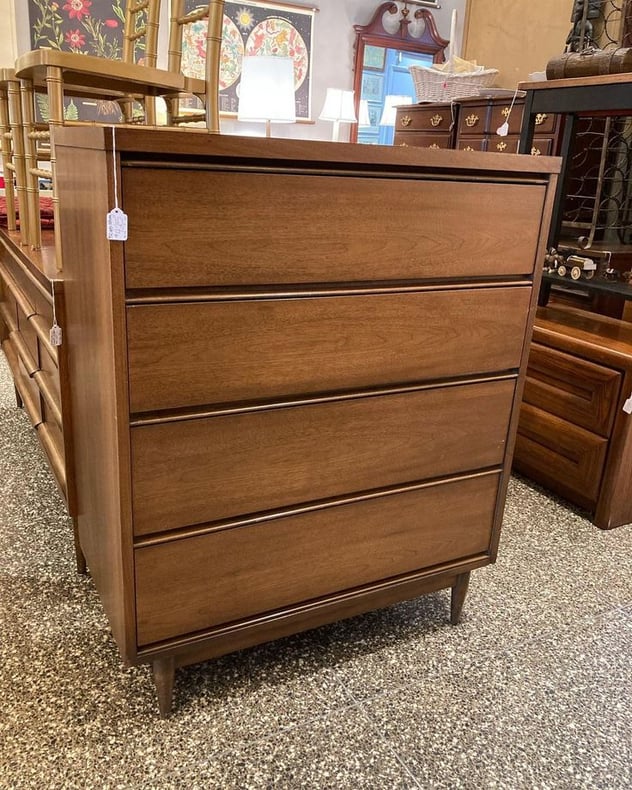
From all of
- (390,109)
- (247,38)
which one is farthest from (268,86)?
(390,109)

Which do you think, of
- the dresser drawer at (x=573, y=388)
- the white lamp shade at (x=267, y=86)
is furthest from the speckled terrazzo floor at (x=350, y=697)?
the white lamp shade at (x=267, y=86)

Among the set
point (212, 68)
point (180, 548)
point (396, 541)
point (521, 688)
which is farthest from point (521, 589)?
point (212, 68)

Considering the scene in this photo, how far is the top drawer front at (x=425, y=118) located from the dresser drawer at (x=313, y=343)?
3.48 meters

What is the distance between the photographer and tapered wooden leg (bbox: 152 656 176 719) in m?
1.21

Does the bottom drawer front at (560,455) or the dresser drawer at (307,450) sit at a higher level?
the dresser drawer at (307,450)

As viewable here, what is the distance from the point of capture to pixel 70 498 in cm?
149

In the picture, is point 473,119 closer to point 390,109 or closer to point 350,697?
point 390,109

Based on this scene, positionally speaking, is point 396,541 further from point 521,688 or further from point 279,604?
point 521,688

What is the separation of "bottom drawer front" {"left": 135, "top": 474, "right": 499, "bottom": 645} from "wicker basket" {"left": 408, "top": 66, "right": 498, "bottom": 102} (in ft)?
12.1

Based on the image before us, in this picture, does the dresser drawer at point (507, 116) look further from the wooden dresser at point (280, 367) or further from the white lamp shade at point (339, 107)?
the wooden dresser at point (280, 367)

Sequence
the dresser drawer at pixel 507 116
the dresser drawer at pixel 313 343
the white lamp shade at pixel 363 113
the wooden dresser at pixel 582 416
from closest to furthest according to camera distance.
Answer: the dresser drawer at pixel 313 343, the wooden dresser at pixel 582 416, the dresser drawer at pixel 507 116, the white lamp shade at pixel 363 113

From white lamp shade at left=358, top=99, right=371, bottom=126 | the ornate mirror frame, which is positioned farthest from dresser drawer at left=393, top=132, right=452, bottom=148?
the ornate mirror frame

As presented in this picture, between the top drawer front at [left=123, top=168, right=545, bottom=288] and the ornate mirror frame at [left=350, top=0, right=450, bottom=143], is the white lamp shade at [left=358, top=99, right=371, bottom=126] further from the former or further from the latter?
the top drawer front at [left=123, top=168, right=545, bottom=288]

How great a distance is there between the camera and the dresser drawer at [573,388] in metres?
1.95
